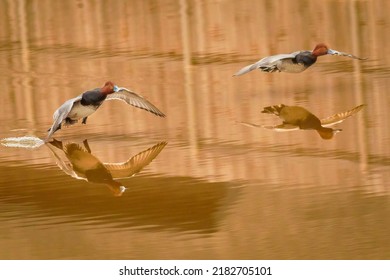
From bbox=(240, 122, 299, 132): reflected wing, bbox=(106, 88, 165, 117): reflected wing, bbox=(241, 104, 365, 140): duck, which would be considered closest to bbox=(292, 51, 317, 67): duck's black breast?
bbox=(241, 104, 365, 140): duck

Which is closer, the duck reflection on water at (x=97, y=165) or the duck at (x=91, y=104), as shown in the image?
the duck reflection on water at (x=97, y=165)

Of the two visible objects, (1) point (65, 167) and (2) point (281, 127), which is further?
(2) point (281, 127)

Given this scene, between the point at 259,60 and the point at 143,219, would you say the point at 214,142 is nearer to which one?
the point at 143,219

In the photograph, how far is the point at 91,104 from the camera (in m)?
2.66

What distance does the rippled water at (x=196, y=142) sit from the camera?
212cm

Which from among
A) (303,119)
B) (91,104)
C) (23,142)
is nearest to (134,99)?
(91,104)

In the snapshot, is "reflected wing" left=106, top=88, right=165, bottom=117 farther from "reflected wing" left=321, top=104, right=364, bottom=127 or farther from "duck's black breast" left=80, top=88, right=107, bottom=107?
"reflected wing" left=321, top=104, right=364, bottom=127

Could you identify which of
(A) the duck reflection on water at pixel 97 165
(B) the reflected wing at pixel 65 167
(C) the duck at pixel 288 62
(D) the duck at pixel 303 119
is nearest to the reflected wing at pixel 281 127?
(D) the duck at pixel 303 119

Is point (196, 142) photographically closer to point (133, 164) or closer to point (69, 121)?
point (133, 164)

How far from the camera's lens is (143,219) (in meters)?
2.20

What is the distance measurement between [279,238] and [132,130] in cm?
76

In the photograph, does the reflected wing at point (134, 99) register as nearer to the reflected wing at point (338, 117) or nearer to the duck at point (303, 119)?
the duck at point (303, 119)

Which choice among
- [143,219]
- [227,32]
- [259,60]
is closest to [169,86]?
[259,60]

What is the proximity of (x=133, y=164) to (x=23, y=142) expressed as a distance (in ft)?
1.17
